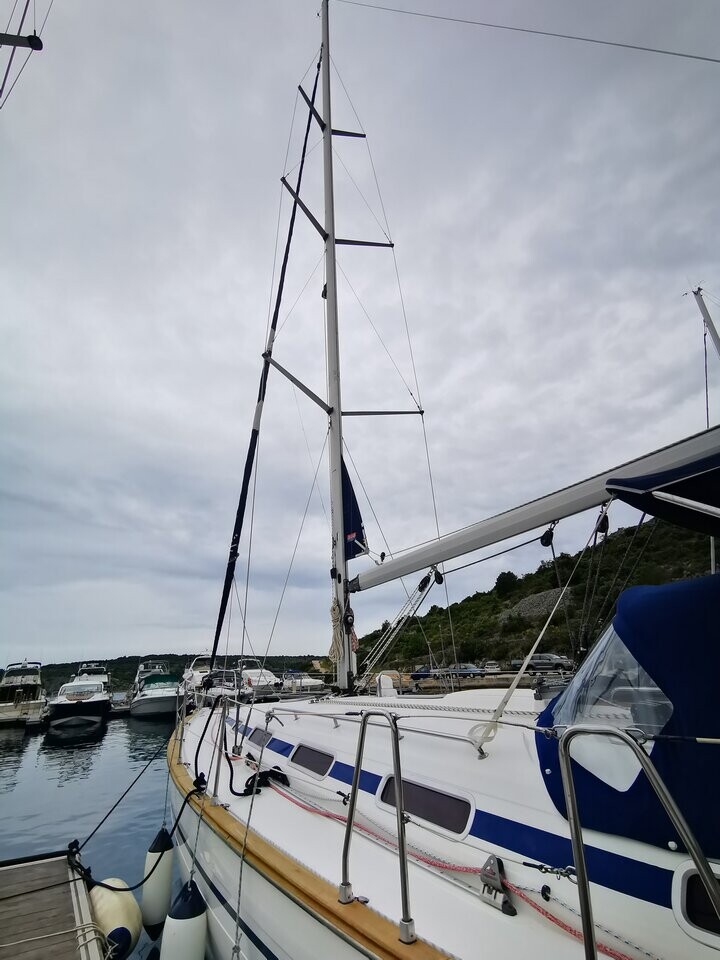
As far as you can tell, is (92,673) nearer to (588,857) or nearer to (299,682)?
(299,682)

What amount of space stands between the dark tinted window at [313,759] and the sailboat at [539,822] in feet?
0.31

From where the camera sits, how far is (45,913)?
3908 mm

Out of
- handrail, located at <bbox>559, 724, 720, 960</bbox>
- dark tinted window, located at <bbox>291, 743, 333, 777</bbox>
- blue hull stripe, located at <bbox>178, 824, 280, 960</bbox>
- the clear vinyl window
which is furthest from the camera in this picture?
dark tinted window, located at <bbox>291, 743, 333, 777</bbox>

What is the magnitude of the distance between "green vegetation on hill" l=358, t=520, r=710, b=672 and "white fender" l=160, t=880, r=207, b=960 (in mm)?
3359

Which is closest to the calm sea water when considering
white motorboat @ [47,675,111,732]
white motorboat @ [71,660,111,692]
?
white motorboat @ [47,675,111,732]

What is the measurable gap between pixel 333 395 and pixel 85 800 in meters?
10.3

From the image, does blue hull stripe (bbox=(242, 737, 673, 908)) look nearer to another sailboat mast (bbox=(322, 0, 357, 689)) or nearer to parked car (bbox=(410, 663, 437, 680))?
another sailboat mast (bbox=(322, 0, 357, 689))

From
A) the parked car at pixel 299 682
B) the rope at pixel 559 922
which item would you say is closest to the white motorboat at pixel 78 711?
the parked car at pixel 299 682

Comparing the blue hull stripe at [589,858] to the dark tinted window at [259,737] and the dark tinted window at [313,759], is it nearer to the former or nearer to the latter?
the dark tinted window at [313,759]

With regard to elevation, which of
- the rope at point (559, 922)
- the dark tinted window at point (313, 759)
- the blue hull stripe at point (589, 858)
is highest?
the blue hull stripe at point (589, 858)

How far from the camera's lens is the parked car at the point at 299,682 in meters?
10.5

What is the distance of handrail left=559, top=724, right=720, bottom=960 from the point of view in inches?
53.8

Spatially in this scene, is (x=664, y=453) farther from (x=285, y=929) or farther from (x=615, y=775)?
(x=285, y=929)

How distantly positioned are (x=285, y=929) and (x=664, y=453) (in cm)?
365
